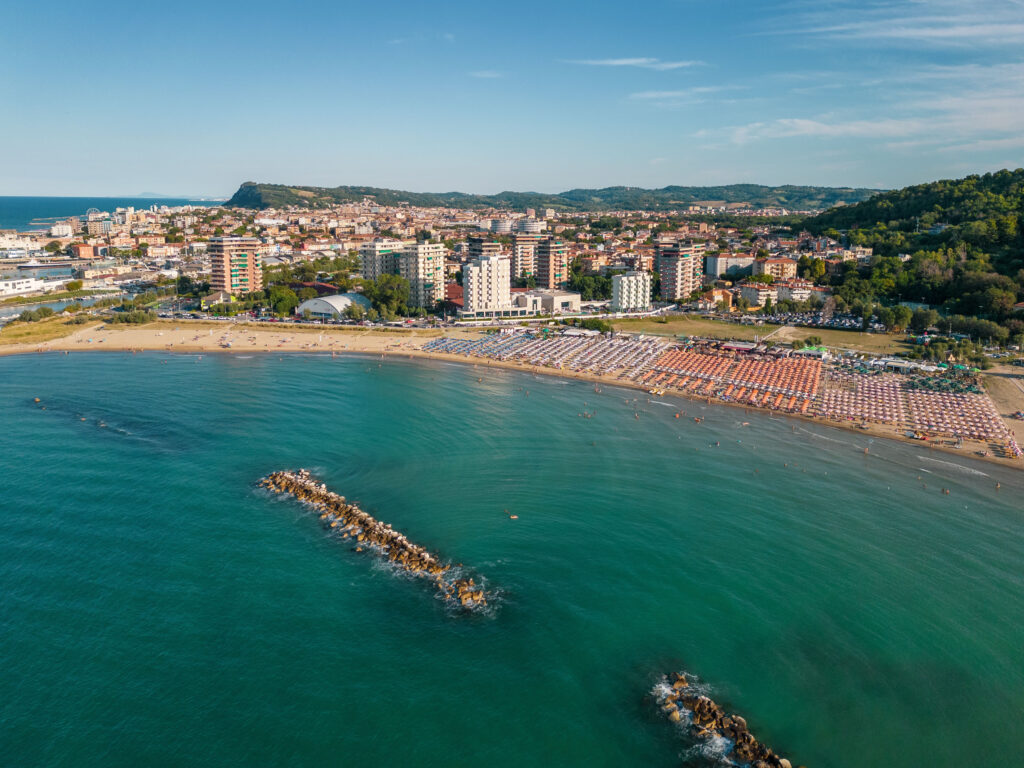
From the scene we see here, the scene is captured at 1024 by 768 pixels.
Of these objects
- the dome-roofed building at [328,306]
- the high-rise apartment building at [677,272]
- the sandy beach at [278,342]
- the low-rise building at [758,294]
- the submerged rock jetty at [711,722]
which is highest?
the high-rise apartment building at [677,272]

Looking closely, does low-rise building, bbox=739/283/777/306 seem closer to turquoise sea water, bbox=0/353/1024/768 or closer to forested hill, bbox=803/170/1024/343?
forested hill, bbox=803/170/1024/343

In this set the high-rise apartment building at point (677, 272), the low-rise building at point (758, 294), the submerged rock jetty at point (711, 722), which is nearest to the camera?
the submerged rock jetty at point (711, 722)

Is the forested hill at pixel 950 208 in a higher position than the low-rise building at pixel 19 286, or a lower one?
higher

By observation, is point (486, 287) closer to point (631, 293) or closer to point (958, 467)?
point (631, 293)

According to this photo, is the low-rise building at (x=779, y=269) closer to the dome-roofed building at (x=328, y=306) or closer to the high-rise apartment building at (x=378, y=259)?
the high-rise apartment building at (x=378, y=259)

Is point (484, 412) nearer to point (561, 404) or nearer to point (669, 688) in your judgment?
point (561, 404)

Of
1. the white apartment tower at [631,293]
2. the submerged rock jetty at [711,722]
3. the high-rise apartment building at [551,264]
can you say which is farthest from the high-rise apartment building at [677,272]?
the submerged rock jetty at [711,722]
